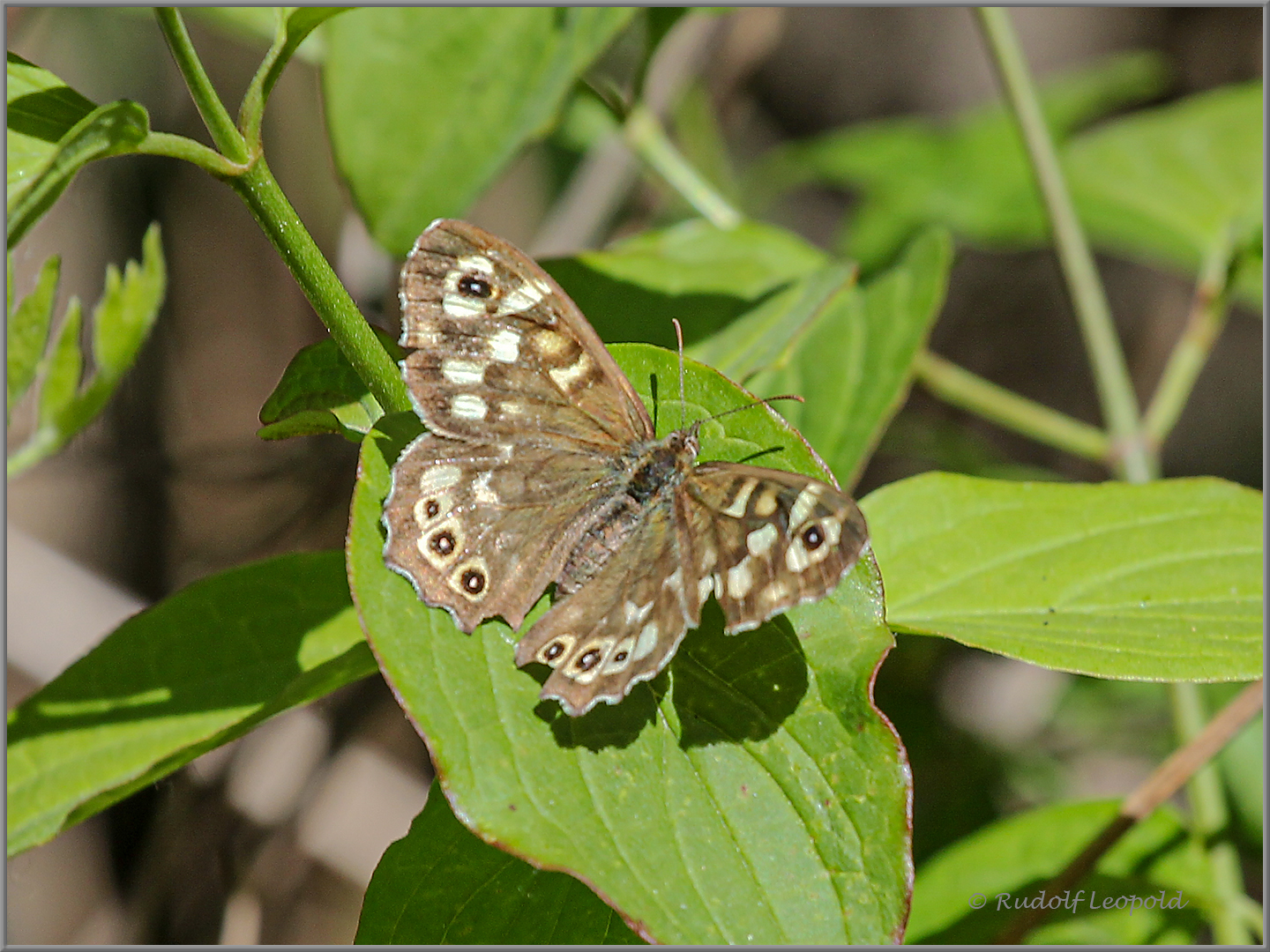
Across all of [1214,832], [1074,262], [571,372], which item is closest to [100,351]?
[571,372]

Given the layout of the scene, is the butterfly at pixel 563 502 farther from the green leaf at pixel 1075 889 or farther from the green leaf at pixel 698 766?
the green leaf at pixel 1075 889

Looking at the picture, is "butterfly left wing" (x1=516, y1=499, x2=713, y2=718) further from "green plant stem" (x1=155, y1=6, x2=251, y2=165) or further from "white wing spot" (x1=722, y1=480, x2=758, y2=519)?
"green plant stem" (x1=155, y1=6, x2=251, y2=165)

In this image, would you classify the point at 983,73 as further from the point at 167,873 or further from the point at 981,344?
the point at 167,873

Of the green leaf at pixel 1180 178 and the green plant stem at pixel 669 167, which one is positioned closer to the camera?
the green plant stem at pixel 669 167

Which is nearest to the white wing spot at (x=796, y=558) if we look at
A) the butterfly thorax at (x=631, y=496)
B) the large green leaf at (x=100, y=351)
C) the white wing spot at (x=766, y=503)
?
the white wing spot at (x=766, y=503)

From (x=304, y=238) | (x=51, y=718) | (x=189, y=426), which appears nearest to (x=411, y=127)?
(x=304, y=238)

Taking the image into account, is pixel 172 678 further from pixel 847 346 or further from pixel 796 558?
pixel 847 346

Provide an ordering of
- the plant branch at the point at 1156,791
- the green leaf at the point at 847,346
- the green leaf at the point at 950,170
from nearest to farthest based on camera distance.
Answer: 1. the plant branch at the point at 1156,791
2. the green leaf at the point at 847,346
3. the green leaf at the point at 950,170
